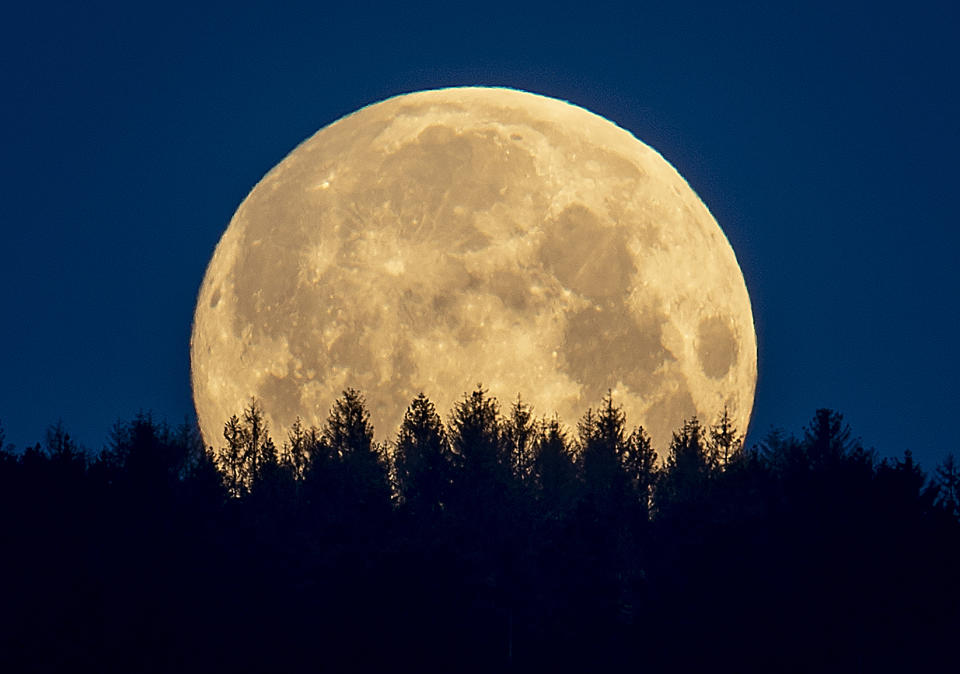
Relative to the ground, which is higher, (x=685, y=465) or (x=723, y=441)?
(x=723, y=441)

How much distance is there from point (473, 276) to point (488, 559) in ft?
38.2

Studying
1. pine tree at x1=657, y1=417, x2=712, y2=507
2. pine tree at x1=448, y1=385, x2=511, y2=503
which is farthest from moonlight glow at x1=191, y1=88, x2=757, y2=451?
pine tree at x1=448, y1=385, x2=511, y2=503

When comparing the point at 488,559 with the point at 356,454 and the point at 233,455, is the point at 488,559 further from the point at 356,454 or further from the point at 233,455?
the point at 233,455

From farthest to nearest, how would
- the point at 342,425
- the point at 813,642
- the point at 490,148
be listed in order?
the point at 342,425
the point at 490,148
the point at 813,642

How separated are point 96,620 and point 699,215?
1303 inches

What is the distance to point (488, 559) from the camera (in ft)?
178

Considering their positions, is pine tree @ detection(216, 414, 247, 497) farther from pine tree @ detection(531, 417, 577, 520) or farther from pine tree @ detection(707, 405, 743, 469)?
pine tree @ detection(707, 405, 743, 469)

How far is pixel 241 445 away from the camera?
6838 centimetres

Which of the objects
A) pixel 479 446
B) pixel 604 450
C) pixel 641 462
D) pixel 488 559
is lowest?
pixel 488 559

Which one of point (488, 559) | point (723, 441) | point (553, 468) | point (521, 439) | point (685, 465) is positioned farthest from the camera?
point (723, 441)

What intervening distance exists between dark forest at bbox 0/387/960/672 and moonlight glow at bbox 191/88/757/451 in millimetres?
1946

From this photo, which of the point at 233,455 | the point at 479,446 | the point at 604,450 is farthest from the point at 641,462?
the point at 233,455

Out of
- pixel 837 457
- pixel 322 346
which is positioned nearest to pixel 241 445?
pixel 322 346

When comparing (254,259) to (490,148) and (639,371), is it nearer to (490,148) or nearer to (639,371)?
(490,148)
